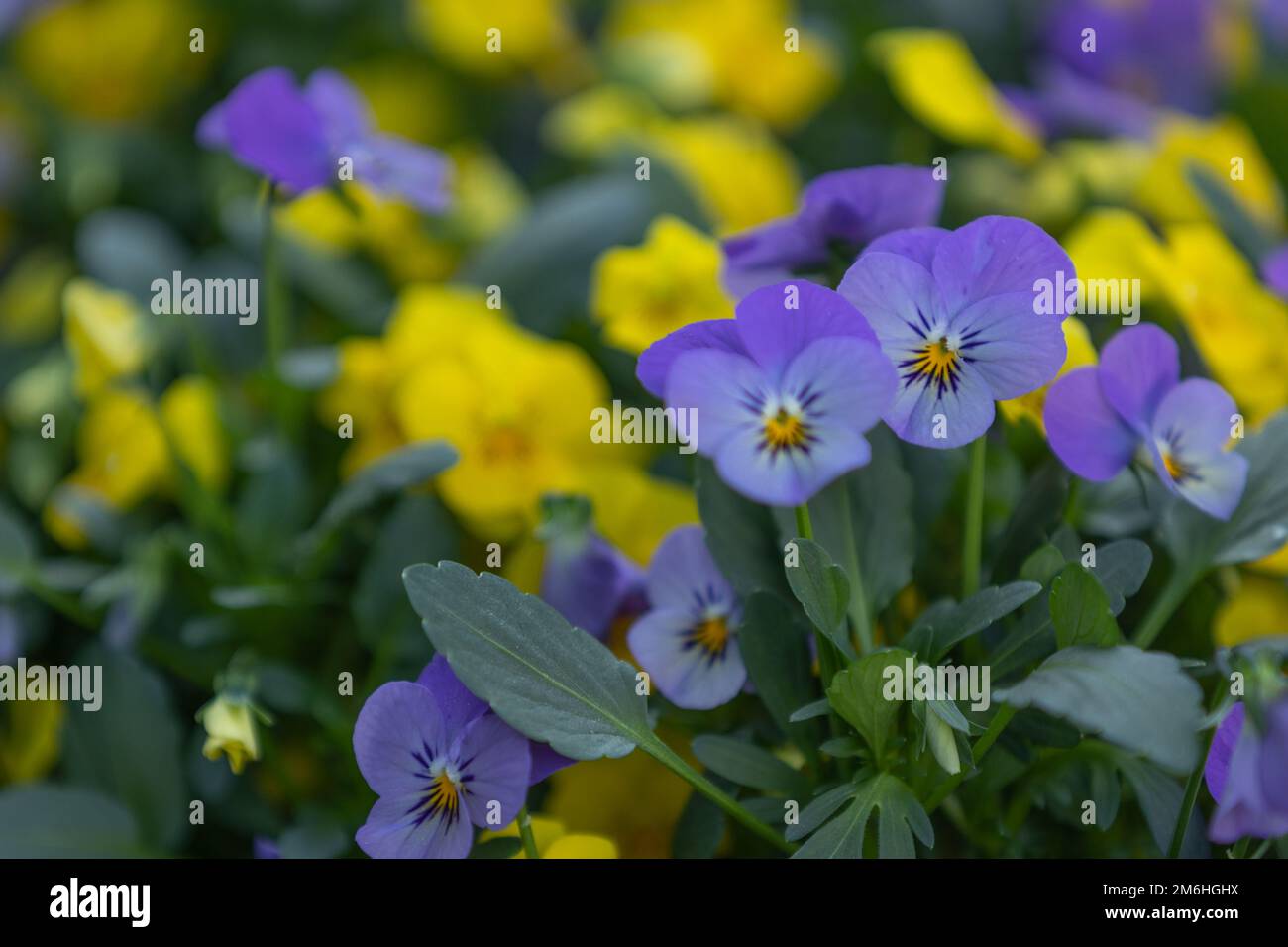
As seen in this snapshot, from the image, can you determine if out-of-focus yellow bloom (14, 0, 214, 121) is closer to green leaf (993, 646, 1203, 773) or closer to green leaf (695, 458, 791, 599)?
green leaf (695, 458, 791, 599)

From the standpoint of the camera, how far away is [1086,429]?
1.97 feet

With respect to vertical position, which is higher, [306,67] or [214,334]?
[306,67]

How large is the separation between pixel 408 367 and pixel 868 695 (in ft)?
1.34

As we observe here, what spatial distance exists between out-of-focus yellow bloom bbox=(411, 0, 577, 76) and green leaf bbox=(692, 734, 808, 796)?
0.96 meters

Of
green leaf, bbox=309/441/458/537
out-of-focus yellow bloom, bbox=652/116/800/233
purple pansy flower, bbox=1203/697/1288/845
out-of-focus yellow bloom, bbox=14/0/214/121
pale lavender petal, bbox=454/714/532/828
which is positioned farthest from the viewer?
out-of-focus yellow bloom, bbox=14/0/214/121

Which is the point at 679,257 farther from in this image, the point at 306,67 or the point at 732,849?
the point at 306,67

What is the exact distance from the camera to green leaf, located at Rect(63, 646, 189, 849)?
0.75 metres

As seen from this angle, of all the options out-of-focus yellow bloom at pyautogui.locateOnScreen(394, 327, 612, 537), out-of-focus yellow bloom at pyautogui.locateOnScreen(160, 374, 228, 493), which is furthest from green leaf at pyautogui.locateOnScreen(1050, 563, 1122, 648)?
out-of-focus yellow bloom at pyautogui.locateOnScreen(160, 374, 228, 493)

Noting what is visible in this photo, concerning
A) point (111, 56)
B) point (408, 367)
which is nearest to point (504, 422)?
point (408, 367)

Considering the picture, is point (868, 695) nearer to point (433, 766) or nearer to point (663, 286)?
point (433, 766)

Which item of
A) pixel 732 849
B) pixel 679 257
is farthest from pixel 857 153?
pixel 732 849

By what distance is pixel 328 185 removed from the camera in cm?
77

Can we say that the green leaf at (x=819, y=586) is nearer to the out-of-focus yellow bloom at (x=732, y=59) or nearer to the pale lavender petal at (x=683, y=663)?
the pale lavender petal at (x=683, y=663)
